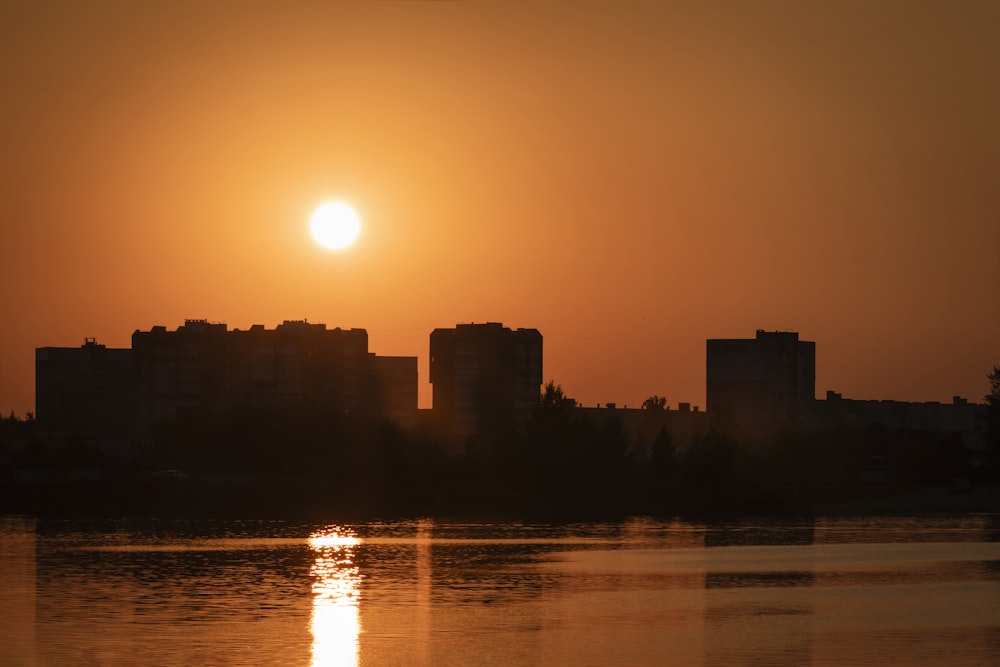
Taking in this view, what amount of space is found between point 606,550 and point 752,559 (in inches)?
369

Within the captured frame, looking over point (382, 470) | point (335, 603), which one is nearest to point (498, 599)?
point (335, 603)

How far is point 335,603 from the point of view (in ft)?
→ 206

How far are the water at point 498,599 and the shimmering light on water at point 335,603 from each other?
6.6 inches

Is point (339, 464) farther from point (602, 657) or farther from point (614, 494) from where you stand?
point (602, 657)

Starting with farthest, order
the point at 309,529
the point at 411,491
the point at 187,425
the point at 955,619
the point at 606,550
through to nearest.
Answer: the point at 187,425
the point at 411,491
the point at 309,529
the point at 606,550
the point at 955,619

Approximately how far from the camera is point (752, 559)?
8644cm

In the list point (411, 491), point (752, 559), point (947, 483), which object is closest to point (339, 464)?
point (411, 491)

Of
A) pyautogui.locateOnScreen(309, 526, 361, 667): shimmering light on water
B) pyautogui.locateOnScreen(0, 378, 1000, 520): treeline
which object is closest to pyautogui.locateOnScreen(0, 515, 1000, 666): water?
pyautogui.locateOnScreen(309, 526, 361, 667): shimmering light on water

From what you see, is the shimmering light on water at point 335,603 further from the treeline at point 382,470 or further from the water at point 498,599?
the treeline at point 382,470

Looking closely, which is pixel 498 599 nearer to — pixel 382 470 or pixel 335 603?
pixel 335 603

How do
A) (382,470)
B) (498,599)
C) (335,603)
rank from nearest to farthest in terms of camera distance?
1. (335,603)
2. (498,599)
3. (382,470)

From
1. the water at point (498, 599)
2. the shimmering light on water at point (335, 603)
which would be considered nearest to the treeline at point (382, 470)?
the water at point (498, 599)

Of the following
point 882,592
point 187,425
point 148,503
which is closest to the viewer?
point 882,592

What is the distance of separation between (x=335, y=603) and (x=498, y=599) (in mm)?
6708
